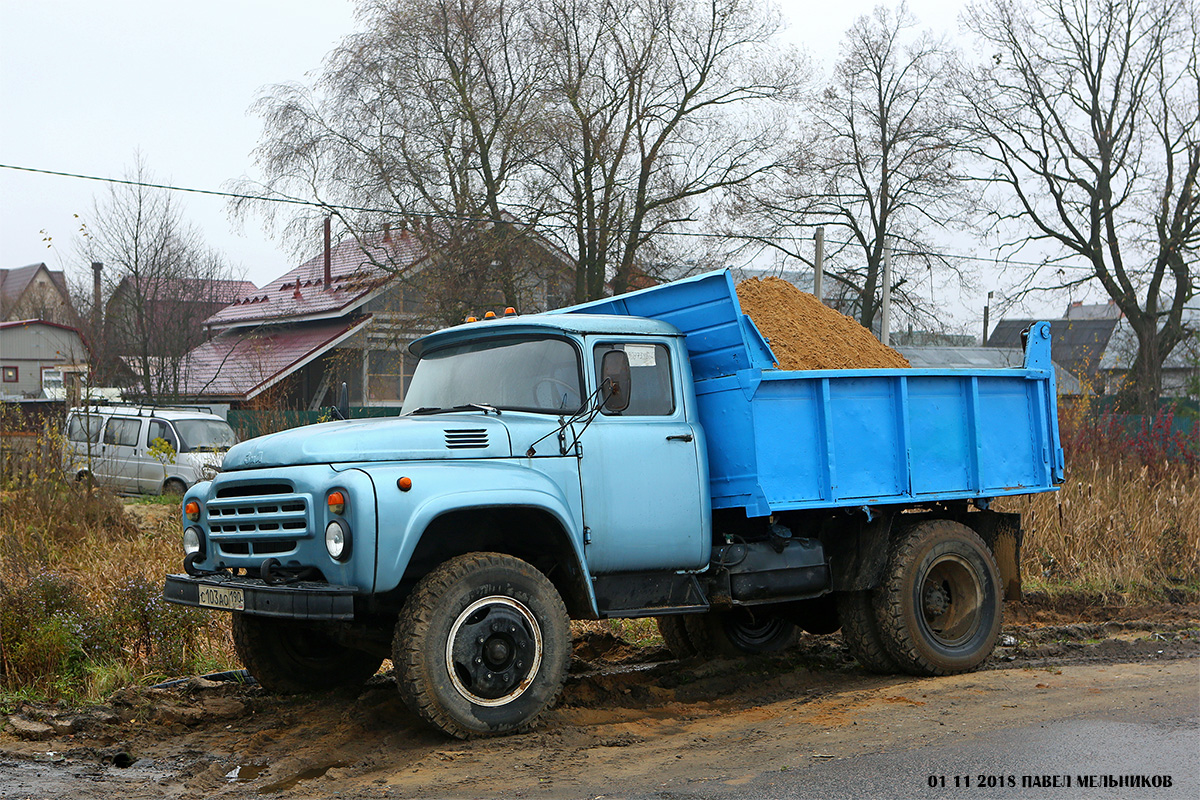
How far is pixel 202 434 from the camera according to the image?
1980cm

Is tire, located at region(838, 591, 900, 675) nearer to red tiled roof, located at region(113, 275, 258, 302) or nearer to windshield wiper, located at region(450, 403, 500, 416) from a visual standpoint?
windshield wiper, located at region(450, 403, 500, 416)

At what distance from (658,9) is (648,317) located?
20.0m

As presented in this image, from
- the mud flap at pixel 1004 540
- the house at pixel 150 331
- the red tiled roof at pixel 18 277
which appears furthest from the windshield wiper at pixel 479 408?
the red tiled roof at pixel 18 277

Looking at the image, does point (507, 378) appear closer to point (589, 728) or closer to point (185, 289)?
point (589, 728)

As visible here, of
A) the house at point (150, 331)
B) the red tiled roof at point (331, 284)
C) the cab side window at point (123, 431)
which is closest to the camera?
the cab side window at point (123, 431)

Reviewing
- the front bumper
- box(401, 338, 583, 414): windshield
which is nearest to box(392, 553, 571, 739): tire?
the front bumper

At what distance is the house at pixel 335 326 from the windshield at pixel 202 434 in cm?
494

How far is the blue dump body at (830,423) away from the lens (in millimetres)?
7016

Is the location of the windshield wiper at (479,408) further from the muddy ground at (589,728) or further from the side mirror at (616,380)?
the muddy ground at (589,728)

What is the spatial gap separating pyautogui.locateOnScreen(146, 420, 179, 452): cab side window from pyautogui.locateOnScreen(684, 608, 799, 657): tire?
13.4 meters

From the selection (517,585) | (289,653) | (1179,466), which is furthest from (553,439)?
(1179,466)

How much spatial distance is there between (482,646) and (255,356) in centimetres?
2950

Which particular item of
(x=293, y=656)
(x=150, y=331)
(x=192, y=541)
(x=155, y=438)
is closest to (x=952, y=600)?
(x=293, y=656)

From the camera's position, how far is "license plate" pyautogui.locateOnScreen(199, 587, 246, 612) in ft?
19.0
